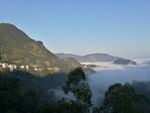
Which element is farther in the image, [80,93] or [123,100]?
[80,93]

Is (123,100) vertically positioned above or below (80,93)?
below

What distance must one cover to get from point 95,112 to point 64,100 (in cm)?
375

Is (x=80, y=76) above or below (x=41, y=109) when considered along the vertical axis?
above

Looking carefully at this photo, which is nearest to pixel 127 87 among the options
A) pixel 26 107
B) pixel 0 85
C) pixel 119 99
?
pixel 119 99

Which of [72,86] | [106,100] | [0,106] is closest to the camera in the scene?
[106,100]

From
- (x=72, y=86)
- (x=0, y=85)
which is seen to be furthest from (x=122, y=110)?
(x=0, y=85)

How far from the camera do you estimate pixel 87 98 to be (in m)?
42.1

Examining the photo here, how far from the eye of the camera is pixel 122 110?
38.1 m

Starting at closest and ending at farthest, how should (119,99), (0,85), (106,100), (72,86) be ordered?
(119,99) → (106,100) → (72,86) → (0,85)

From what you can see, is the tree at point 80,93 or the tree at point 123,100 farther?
the tree at point 80,93

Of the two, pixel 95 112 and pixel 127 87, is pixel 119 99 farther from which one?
pixel 95 112

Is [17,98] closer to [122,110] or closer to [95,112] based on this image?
[95,112]

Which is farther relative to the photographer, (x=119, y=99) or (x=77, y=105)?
(x=77, y=105)

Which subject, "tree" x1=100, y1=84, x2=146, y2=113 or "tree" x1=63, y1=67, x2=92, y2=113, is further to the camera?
"tree" x1=63, y1=67, x2=92, y2=113
